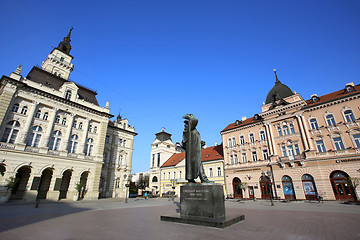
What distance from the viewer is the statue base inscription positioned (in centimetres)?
718

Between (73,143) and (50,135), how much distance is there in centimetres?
357

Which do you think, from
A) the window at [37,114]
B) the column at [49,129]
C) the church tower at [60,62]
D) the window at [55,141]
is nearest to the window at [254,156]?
the window at [55,141]

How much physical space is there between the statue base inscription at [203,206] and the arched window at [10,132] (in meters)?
26.0

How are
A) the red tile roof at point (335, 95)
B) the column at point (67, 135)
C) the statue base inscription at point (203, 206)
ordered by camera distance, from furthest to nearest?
the column at point (67, 135) < the red tile roof at point (335, 95) < the statue base inscription at point (203, 206)

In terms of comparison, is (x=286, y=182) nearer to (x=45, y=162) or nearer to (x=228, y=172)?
(x=228, y=172)

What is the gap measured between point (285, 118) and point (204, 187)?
2648 cm

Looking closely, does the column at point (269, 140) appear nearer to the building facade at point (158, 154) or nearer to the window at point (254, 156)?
the window at point (254, 156)

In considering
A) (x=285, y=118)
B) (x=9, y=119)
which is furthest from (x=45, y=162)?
(x=285, y=118)

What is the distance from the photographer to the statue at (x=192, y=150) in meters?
8.92

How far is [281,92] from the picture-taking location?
110 feet

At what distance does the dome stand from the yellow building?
15.0 metres

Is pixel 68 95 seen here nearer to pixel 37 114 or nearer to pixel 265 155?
pixel 37 114

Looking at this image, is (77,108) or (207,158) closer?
(77,108)

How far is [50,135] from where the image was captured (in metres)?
25.8
